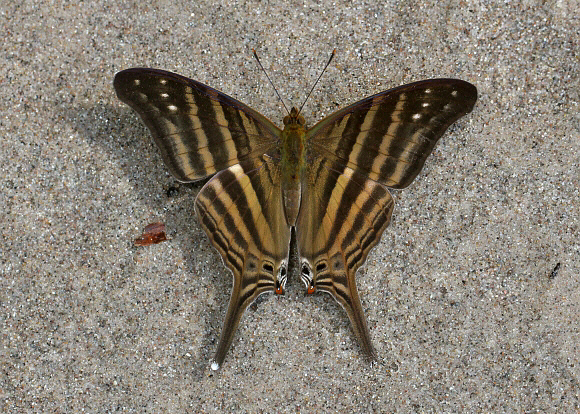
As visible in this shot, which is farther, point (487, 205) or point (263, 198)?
point (487, 205)

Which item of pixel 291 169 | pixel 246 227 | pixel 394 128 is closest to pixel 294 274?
pixel 246 227

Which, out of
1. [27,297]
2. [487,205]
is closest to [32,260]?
[27,297]

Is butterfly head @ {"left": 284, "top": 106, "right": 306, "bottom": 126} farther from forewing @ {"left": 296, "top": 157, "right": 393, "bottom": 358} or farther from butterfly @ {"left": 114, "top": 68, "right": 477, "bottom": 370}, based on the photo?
forewing @ {"left": 296, "top": 157, "right": 393, "bottom": 358}

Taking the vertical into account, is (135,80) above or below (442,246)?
above

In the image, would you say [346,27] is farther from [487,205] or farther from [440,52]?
[487,205]

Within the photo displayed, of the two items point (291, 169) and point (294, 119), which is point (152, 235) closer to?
point (291, 169)

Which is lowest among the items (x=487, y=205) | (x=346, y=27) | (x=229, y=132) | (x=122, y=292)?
(x=122, y=292)
